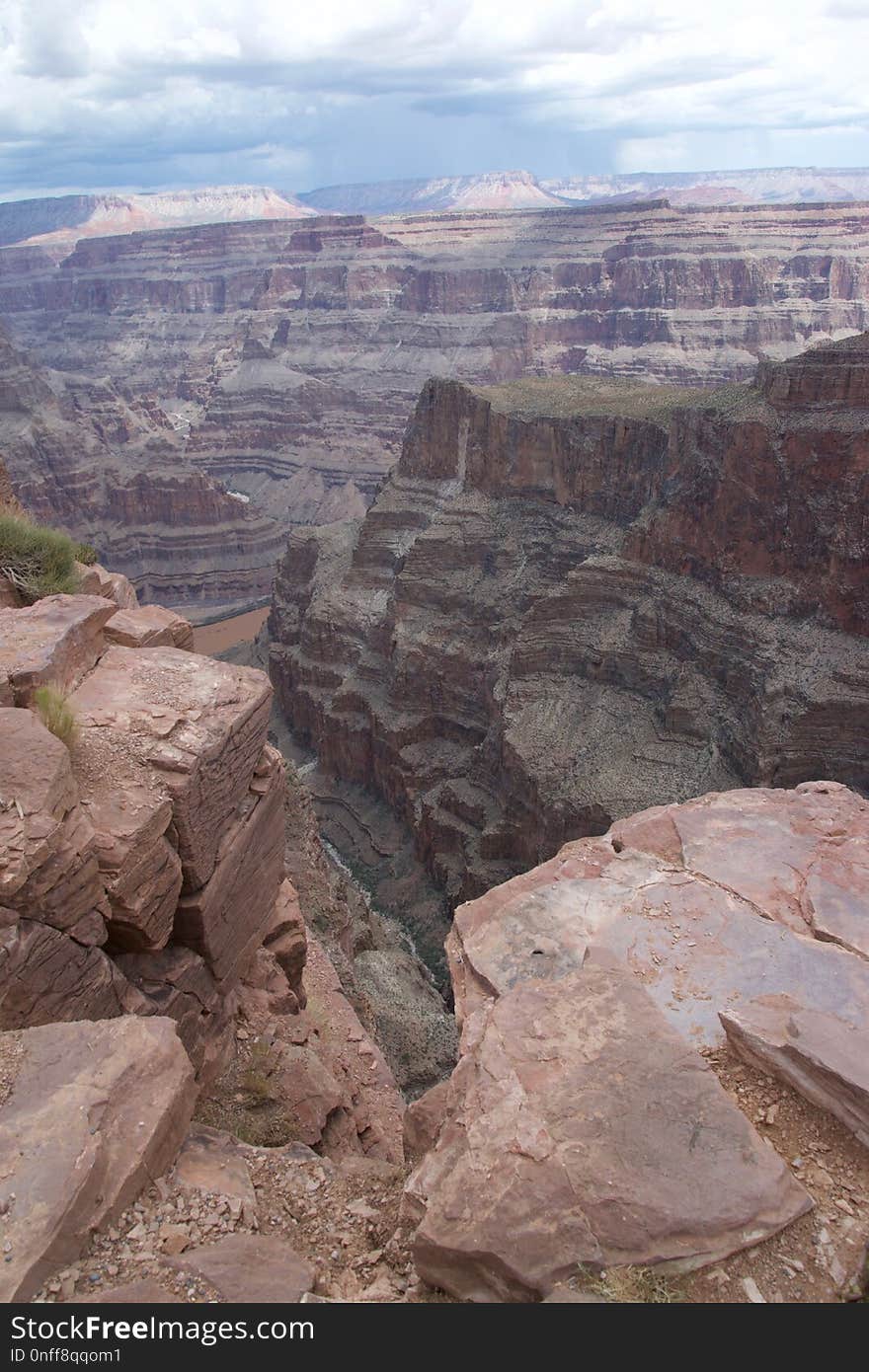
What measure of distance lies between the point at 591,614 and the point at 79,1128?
90.5ft

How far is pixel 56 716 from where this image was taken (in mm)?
8969

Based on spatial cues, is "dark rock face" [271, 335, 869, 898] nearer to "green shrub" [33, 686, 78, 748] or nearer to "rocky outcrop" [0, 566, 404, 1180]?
"rocky outcrop" [0, 566, 404, 1180]

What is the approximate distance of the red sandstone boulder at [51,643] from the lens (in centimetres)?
942

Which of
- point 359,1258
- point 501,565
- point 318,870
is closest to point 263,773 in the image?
point 359,1258

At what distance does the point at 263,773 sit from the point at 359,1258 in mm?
5987

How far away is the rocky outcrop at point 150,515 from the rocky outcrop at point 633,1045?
55.1 m

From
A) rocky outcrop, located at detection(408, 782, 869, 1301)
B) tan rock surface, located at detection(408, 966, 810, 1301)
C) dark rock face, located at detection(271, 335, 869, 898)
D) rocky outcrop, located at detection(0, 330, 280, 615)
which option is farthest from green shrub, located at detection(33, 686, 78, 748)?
rocky outcrop, located at detection(0, 330, 280, 615)

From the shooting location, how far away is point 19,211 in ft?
646

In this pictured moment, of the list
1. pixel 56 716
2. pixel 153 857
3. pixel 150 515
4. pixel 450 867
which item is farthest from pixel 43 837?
pixel 150 515

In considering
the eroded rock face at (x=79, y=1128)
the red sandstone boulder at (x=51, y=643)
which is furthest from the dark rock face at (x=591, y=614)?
the eroded rock face at (x=79, y=1128)

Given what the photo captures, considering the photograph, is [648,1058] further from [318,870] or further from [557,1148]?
[318,870]

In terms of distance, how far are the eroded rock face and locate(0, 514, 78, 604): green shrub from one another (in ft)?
25.0

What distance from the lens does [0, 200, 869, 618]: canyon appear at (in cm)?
6762

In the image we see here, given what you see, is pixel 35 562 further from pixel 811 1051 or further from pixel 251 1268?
pixel 811 1051
